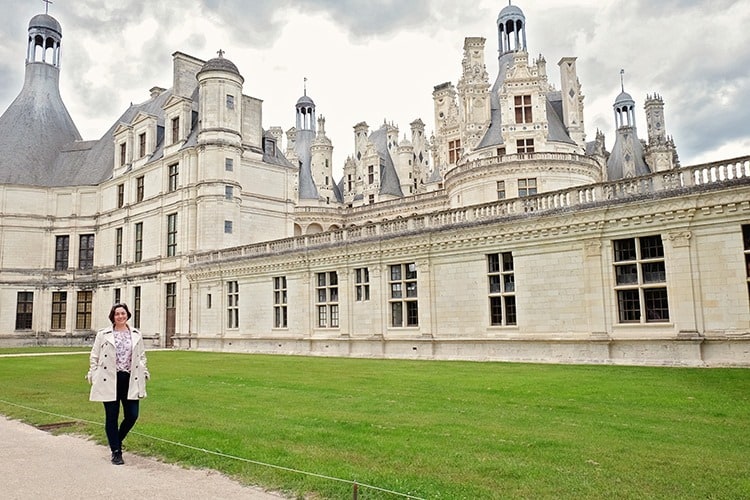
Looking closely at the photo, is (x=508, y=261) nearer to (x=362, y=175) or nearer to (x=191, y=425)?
(x=191, y=425)

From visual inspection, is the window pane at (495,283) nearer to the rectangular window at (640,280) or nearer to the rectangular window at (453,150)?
the rectangular window at (640,280)

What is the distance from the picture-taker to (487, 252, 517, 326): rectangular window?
20266 mm

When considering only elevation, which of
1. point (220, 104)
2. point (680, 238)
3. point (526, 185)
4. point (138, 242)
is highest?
point (220, 104)

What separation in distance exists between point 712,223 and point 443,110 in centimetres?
3400

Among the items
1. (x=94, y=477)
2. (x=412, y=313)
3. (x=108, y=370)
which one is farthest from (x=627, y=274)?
(x=94, y=477)

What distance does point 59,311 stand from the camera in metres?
44.4

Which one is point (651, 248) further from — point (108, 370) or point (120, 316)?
point (108, 370)

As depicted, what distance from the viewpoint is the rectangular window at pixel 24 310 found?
1709 inches

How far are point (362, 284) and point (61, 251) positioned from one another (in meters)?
31.1

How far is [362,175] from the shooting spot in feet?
188

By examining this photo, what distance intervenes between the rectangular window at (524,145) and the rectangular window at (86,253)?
32295 mm

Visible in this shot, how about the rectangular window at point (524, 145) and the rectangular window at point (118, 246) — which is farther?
the rectangular window at point (118, 246)

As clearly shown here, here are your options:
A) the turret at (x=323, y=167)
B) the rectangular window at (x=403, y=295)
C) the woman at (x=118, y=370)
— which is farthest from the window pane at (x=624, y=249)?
the turret at (x=323, y=167)

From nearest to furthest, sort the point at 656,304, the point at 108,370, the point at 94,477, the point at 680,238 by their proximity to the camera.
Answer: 1. the point at 94,477
2. the point at 108,370
3. the point at 680,238
4. the point at 656,304
